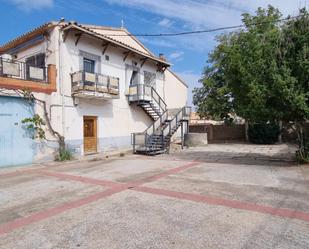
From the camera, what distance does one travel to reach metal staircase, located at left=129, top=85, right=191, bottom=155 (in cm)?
1579

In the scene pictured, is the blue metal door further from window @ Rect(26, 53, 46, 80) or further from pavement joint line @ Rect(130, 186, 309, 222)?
pavement joint line @ Rect(130, 186, 309, 222)

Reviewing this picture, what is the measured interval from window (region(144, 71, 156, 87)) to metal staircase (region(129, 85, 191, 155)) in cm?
144

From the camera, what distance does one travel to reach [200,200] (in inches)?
239

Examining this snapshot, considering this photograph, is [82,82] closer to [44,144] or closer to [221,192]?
[44,144]

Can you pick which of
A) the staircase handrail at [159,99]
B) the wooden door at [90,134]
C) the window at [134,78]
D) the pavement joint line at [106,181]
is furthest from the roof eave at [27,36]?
the staircase handrail at [159,99]

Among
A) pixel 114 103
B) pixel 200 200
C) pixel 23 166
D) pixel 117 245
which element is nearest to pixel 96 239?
pixel 117 245

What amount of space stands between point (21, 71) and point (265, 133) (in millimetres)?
18753

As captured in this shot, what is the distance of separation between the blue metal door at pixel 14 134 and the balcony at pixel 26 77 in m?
0.66

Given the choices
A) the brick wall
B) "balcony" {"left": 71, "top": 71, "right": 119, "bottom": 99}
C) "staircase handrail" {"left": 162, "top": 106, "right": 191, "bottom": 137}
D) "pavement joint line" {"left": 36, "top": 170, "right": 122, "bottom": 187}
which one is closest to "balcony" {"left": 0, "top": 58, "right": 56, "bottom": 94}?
"balcony" {"left": 71, "top": 71, "right": 119, "bottom": 99}

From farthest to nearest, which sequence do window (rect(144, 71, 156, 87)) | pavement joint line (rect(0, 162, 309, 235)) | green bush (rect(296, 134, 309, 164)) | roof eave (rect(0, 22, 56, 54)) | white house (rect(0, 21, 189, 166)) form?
window (rect(144, 71, 156, 87)) < roof eave (rect(0, 22, 56, 54)) < white house (rect(0, 21, 189, 166)) < green bush (rect(296, 134, 309, 164)) < pavement joint line (rect(0, 162, 309, 235))

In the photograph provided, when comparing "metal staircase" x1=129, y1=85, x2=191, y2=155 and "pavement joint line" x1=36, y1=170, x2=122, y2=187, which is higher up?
"metal staircase" x1=129, y1=85, x2=191, y2=155

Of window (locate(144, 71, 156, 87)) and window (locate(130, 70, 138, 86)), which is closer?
window (locate(130, 70, 138, 86))

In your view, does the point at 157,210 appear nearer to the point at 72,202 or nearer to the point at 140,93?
the point at 72,202

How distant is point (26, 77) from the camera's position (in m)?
12.2
